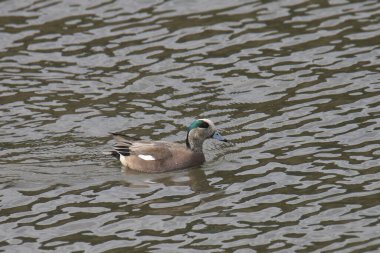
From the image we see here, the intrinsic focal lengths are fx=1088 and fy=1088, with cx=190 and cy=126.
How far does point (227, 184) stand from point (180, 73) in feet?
17.7

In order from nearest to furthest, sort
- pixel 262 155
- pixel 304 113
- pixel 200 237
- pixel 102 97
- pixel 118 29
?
pixel 200 237
pixel 262 155
pixel 304 113
pixel 102 97
pixel 118 29

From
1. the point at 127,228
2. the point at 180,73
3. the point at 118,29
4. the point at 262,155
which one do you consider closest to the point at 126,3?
the point at 118,29

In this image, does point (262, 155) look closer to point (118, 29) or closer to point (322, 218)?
point (322, 218)

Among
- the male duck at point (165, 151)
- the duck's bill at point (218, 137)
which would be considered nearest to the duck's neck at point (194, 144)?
the male duck at point (165, 151)

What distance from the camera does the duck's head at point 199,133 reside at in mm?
18781

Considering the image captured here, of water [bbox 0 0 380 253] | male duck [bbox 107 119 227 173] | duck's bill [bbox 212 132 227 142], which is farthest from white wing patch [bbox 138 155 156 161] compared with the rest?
duck's bill [bbox 212 132 227 142]

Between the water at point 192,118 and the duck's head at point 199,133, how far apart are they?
15.5 inches

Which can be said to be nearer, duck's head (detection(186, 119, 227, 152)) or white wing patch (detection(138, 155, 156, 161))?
white wing patch (detection(138, 155, 156, 161))

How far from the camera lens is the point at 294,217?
15.3 m

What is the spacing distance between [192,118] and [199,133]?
1467 mm

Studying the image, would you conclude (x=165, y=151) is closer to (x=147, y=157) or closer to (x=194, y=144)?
(x=147, y=157)

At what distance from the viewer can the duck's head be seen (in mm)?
18781

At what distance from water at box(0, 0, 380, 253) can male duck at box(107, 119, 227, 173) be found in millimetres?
223

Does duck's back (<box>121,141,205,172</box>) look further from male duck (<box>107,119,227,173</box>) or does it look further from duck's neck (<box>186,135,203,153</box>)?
duck's neck (<box>186,135,203,153</box>)
